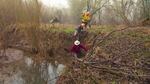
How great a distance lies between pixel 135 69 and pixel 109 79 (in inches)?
29.5

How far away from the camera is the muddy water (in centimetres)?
1166

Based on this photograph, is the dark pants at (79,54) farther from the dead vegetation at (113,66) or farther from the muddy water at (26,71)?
the dead vegetation at (113,66)

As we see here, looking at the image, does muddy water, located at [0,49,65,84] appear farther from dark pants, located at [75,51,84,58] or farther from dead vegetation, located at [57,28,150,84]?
dead vegetation, located at [57,28,150,84]

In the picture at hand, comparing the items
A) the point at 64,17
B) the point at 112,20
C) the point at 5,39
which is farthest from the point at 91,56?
the point at 64,17

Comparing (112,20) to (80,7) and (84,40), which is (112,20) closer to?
(80,7)

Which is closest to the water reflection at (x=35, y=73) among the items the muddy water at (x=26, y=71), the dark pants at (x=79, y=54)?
the muddy water at (x=26, y=71)

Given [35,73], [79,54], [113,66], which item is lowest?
[35,73]

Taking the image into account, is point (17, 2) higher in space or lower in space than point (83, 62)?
higher

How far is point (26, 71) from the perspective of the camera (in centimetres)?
1319

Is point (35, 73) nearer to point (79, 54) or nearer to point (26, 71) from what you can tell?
point (26, 71)

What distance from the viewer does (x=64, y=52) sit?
1659 cm

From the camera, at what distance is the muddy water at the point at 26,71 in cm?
1166

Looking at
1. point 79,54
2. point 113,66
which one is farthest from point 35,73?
point 113,66

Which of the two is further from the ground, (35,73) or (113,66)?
(113,66)
